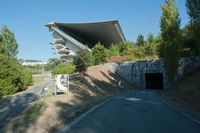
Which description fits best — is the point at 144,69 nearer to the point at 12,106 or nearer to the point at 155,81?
the point at 155,81

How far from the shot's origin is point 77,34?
340ft

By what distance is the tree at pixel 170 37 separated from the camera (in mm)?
34469

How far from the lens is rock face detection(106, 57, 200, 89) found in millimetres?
47625

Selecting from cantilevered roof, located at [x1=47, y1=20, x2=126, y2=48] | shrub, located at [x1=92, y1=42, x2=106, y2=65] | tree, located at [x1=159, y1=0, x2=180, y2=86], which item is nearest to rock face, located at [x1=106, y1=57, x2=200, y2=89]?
shrub, located at [x1=92, y1=42, x2=106, y2=65]

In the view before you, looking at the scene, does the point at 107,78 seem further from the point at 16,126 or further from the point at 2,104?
the point at 16,126

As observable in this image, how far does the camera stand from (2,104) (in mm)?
28500

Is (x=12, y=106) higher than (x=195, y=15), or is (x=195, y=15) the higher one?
(x=195, y=15)

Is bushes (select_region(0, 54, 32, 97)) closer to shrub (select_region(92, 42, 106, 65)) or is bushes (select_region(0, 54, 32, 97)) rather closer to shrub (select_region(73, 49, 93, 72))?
shrub (select_region(73, 49, 93, 72))

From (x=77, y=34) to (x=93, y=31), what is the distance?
263 inches

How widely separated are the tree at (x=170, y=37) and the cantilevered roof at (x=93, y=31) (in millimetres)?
55298

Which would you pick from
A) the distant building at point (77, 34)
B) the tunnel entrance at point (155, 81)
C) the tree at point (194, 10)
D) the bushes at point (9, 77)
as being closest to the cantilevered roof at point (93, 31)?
→ the distant building at point (77, 34)

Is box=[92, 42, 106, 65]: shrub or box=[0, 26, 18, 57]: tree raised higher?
box=[0, 26, 18, 57]: tree

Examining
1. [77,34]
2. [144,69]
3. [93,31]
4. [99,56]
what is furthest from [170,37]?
[77,34]

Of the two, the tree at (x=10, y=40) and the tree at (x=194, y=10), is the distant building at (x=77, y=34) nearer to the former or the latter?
the tree at (x=10, y=40)
